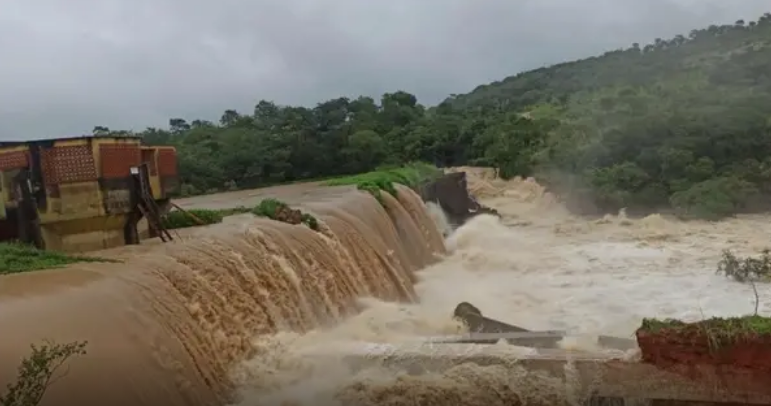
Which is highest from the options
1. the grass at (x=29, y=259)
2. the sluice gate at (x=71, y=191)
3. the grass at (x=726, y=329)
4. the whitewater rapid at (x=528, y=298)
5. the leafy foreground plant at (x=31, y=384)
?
the sluice gate at (x=71, y=191)

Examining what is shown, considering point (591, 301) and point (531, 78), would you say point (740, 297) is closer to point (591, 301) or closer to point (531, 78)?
point (591, 301)

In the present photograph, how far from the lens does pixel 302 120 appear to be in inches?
1576

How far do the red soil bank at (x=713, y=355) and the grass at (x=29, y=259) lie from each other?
6074mm

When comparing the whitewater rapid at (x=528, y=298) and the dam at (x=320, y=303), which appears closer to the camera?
the dam at (x=320, y=303)

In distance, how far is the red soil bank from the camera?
24.0 feet

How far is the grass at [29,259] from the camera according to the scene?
9258 millimetres

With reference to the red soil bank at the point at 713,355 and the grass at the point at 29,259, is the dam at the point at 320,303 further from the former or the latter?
the red soil bank at the point at 713,355

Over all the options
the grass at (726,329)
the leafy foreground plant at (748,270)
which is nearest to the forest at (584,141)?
the leafy foreground plant at (748,270)

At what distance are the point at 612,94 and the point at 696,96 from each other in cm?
457

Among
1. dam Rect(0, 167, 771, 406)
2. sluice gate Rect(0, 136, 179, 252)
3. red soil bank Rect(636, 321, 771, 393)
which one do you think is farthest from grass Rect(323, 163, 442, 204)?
red soil bank Rect(636, 321, 771, 393)

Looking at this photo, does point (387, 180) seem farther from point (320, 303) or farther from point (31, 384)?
point (31, 384)

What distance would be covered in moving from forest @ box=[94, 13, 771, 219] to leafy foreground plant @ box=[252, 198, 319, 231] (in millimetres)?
14692

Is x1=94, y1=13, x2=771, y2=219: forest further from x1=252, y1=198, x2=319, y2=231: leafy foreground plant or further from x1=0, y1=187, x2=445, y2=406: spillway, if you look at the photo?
x1=0, y1=187, x2=445, y2=406: spillway

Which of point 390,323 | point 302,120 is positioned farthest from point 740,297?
point 302,120
